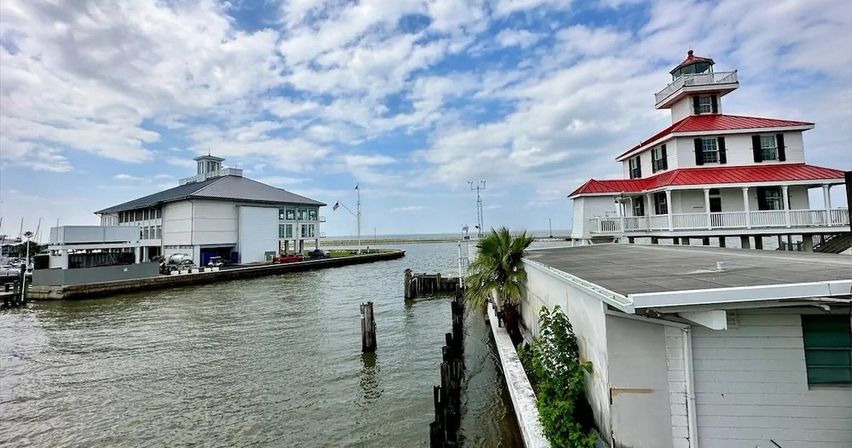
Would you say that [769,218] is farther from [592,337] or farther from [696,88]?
[592,337]

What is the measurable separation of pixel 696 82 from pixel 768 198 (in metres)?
8.02

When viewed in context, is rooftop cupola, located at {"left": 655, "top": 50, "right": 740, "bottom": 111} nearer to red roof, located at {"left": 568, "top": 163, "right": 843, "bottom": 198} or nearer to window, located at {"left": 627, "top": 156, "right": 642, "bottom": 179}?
window, located at {"left": 627, "top": 156, "right": 642, "bottom": 179}

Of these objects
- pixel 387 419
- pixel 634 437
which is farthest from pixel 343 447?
pixel 634 437

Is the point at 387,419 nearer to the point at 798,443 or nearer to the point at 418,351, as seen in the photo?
the point at 418,351

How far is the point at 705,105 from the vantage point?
24109mm

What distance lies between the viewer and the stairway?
16.4 meters

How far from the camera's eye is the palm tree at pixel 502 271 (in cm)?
1170

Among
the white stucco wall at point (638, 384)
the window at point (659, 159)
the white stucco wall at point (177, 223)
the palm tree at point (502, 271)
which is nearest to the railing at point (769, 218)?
the window at point (659, 159)

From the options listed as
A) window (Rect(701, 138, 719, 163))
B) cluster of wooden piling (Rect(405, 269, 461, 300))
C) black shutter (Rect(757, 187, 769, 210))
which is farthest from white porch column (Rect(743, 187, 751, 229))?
cluster of wooden piling (Rect(405, 269, 461, 300))

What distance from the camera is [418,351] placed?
45.6 feet

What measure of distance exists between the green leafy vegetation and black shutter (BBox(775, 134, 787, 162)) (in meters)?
22.0

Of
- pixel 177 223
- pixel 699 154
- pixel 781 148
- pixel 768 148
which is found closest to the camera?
pixel 781 148

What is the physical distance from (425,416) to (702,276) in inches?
247

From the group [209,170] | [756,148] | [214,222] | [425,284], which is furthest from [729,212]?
[209,170]
